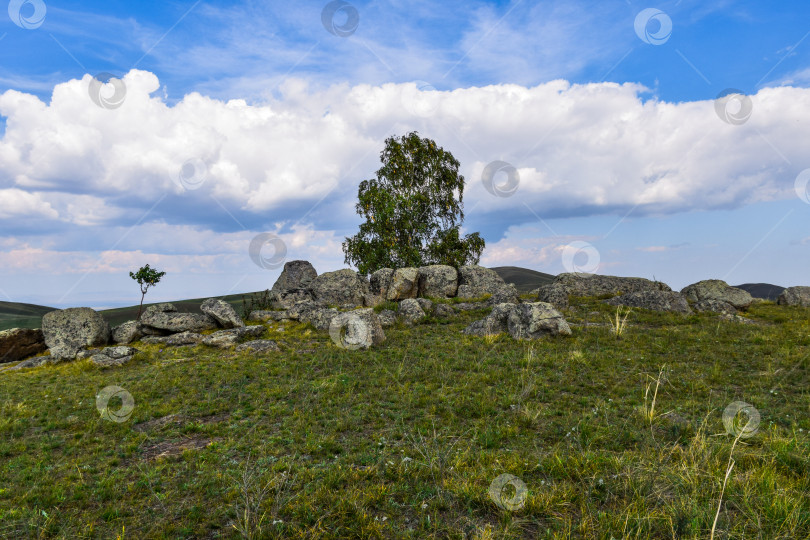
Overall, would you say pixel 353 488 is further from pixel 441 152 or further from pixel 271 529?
pixel 441 152

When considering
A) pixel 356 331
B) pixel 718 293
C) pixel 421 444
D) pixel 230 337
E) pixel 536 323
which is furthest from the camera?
pixel 718 293

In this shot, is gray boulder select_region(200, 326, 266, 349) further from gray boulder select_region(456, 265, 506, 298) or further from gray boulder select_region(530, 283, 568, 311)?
gray boulder select_region(530, 283, 568, 311)

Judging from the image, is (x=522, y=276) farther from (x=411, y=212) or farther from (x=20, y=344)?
(x=20, y=344)

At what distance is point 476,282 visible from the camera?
36406 mm

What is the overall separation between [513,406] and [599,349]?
9.25m

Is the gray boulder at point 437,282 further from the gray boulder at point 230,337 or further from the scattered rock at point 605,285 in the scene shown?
the gray boulder at point 230,337

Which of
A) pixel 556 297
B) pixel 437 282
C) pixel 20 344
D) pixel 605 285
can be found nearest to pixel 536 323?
pixel 556 297

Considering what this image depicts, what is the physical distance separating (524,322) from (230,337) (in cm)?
1574

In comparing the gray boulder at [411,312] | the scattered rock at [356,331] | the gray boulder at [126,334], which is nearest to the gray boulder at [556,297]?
the gray boulder at [411,312]

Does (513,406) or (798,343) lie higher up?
(798,343)

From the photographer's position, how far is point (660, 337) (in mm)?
20797

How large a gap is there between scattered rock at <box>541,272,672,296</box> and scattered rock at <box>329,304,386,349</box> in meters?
20.3

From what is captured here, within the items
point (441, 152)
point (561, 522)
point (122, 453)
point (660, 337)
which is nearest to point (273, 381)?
point (122, 453)

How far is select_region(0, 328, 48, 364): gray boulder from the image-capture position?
1019 inches
